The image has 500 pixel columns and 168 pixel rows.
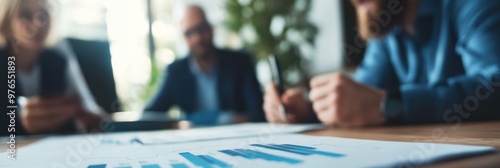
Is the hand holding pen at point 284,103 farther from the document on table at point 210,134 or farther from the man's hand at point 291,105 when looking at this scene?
the document on table at point 210,134

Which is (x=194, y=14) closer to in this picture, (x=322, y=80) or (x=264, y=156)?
(x=322, y=80)

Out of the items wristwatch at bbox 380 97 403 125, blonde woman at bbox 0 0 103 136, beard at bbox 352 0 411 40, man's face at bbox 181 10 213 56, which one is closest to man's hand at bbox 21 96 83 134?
→ blonde woman at bbox 0 0 103 136

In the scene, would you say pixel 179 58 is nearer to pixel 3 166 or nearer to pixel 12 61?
pixel 12 61

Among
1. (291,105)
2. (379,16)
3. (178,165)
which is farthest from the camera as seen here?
(379,16)

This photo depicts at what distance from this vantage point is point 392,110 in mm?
555

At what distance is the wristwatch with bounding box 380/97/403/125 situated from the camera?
21.7 inches

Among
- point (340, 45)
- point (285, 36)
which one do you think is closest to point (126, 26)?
point (285, 36)

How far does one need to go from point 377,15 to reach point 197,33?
77 centimetres

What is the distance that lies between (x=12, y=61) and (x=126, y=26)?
0.38 metres

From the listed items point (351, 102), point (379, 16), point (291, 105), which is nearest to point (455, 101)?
point (351, 102)

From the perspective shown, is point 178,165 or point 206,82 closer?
point 178,165

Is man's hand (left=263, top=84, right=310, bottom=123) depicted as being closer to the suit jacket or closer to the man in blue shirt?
the man in blue shirt

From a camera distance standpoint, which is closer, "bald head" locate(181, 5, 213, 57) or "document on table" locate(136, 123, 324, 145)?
"document on table" locate(136, 123, 324, 145)

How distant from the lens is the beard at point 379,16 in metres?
0.86
